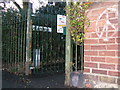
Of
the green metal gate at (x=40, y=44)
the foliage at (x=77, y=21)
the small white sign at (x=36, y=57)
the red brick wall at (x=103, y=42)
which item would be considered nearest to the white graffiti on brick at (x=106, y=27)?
the red brick wall at (x=103, y=42)

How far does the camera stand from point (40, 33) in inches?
199

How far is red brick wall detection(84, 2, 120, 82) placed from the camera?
→ 1.55 m

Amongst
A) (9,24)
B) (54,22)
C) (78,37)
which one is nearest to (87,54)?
(78,37)

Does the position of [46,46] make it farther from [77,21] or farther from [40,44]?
[77,21]

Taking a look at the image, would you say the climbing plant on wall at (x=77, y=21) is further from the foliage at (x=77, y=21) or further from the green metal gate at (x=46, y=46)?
the green metal gate at (x=46, y=46)

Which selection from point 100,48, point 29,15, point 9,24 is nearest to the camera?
point 100,48

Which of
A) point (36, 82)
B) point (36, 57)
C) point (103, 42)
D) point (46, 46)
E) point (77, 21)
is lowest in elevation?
point (36, 82)

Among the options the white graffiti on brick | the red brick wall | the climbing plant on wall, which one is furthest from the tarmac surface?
the white graffiti on brick

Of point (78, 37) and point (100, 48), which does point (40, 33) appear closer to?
point (78, 37)

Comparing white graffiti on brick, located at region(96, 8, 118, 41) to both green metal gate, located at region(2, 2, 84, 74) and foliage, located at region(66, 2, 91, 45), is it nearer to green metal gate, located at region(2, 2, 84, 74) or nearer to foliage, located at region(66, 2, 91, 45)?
foliage, located at region(66, 2, 91, 45)

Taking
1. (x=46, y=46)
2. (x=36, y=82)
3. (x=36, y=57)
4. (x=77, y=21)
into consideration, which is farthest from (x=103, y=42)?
(x=46, y=46)

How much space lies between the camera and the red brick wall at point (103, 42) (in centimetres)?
155

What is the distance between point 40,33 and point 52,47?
698mm

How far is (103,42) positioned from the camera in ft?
5.42
